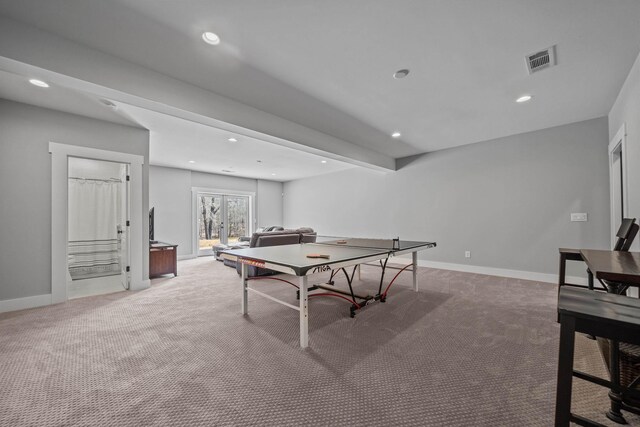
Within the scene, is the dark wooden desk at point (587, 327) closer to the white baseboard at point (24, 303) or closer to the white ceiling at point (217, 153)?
the white ceiling at point (217, 153)

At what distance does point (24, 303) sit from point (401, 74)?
5.22 metres

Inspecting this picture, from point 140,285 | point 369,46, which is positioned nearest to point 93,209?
point 140,285

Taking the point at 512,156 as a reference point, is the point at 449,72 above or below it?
above

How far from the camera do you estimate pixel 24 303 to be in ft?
10.3

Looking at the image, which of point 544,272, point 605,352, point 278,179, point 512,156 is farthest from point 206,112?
point 278,179

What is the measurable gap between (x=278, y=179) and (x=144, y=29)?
7354 mm

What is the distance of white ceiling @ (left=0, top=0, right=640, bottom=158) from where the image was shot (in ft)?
5.94

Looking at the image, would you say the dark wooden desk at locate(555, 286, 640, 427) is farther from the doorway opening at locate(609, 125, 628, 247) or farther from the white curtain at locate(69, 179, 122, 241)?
the white curtain at locate(69, 179, 122, 241)

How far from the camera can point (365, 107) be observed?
3.49m

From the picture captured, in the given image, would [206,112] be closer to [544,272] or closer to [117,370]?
[117,370]

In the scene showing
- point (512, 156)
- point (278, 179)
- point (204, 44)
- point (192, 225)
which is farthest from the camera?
point (278, 179)

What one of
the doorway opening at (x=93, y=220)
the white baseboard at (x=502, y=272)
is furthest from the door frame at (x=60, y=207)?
the white baseboard at (x=502, y=272)

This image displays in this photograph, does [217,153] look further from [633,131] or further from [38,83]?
[633,131]

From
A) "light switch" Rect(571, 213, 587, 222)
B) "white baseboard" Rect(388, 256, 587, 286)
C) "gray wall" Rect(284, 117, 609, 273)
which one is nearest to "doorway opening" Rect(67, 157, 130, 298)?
"gray wall" Rect(284, 117, 609, 273)
